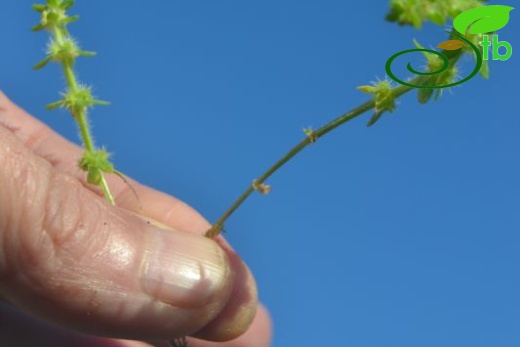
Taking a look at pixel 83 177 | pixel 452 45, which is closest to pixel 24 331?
pixel 83 177

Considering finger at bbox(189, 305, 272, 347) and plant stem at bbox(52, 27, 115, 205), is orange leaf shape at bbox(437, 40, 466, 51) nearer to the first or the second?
plant stem at bbox(52, 27, 115, 205)

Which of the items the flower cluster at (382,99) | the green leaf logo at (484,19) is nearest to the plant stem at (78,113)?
the flower cluster at (382,99)

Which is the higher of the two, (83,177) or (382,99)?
(83,177)

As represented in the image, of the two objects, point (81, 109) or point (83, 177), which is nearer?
point (81, 109)

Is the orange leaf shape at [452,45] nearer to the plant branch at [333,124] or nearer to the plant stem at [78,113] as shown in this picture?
the plant branch at [333,124]

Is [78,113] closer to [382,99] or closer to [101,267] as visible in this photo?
[101,267]

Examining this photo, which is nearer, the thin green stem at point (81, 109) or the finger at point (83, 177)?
the thin green stem at point (81, 109)

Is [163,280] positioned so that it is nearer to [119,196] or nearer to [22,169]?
[22,169]

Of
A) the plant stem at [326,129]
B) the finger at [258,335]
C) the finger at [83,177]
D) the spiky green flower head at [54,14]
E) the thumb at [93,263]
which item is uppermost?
the finger at [83,177]
